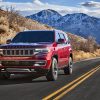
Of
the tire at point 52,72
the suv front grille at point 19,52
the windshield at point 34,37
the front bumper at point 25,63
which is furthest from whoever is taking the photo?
the windshield at point 34,37

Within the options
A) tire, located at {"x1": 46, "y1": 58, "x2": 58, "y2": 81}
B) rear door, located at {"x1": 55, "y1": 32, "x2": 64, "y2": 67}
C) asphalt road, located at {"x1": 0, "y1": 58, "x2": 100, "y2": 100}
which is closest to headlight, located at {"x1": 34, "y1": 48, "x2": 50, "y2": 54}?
tire, located at {"x1": 46, "y1": 58, "x2": 58, "y2": 81}

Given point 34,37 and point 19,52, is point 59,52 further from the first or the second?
point 19,52

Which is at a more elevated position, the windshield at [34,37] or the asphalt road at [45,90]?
the windshield at [34,37]

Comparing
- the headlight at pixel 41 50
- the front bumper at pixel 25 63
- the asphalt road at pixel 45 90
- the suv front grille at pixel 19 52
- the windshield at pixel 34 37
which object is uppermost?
the windshield at pixel 34 37

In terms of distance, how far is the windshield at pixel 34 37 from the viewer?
17.9 metres

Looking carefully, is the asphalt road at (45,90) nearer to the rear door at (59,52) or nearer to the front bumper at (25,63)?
the front bumper at (25,63)

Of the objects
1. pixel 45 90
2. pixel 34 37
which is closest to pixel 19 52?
pixel 34 37

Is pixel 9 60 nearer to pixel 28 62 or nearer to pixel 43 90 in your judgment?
pixel 28 62

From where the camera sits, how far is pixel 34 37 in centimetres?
1816

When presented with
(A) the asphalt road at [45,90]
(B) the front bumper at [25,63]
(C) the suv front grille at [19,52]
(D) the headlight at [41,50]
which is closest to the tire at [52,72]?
(A) the asphalt road at [45,90]

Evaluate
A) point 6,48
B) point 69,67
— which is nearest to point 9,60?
point 6,48

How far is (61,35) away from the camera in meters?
19.5

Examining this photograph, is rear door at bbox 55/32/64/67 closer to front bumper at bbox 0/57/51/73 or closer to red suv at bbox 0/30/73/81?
red suv at bbox 0/30/73/81

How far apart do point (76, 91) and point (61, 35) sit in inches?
246
